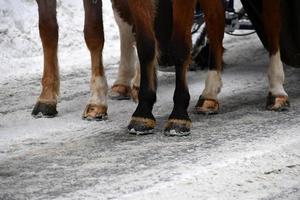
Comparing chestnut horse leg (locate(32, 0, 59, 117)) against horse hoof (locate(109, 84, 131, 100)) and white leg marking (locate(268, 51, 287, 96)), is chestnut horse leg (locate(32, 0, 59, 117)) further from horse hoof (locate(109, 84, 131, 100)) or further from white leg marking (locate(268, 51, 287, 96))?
white leg marking (locate(268, 51, 287, 96))

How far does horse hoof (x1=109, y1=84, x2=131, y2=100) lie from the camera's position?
6.81 m

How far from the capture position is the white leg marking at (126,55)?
273 inches

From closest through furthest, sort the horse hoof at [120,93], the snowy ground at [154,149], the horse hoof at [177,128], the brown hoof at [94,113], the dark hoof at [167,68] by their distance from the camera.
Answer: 1. the snowy ground at [154,149]
2. the horse hoof at [177,128]
3. the brown hoof at [94,113]
4. the horse hoof at [120,93]
5. the dark hoof at [167,68]

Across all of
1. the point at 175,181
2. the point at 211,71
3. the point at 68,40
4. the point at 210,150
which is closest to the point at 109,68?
the point at 68,40

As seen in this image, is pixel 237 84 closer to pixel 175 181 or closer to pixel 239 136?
pixel 239 136

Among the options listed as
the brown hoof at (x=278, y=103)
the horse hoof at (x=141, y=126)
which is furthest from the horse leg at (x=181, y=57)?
the brown hoof at (x=278, y=103)

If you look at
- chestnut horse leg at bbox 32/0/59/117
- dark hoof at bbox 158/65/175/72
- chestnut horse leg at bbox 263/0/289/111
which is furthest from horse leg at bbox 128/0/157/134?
dark hoof at bbox 158/65/175/72

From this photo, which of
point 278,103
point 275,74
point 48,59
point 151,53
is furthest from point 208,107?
point 48,59

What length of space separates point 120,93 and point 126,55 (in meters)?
0.37

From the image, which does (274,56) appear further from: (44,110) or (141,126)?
(44,110)

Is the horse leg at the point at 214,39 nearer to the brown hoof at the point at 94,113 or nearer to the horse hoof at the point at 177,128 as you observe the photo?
the brown hoof at the point at 94,113

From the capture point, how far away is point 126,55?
7.01 meters

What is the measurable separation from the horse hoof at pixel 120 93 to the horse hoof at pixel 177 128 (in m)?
1.46

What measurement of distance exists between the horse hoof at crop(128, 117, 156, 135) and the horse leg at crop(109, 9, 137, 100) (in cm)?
136
